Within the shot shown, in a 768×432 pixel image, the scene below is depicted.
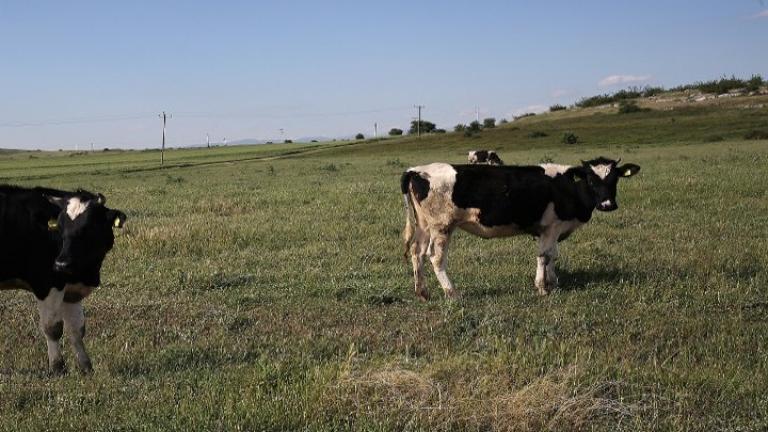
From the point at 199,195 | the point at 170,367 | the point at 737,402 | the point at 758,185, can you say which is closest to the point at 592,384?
the point at 737,402

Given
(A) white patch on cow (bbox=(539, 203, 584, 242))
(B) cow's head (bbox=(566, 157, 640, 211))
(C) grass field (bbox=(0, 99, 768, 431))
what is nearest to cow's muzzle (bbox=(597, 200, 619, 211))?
(B) cow's head (bbox=(566, 157, 640, 211))

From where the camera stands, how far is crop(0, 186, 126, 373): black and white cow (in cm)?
736

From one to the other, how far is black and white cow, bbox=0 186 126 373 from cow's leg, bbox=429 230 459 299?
4.39 metres

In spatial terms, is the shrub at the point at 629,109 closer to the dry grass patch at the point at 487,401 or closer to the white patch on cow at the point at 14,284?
the white patch on cow at the point at 14,284

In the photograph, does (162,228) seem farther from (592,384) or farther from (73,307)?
(592,384)

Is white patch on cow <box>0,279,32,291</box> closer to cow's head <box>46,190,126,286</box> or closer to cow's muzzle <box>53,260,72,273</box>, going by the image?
cow's head <box>46,190,126,286</box>

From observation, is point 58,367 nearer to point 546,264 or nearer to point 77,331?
point 77,331

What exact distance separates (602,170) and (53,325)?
27.0 feet

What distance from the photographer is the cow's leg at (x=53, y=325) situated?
7.27 m

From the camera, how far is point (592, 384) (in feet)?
18.3

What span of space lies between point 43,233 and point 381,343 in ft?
12.2

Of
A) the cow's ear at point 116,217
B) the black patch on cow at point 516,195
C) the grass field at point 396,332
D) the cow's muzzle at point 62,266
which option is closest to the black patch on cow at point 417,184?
the black patch on cow at point 516,195

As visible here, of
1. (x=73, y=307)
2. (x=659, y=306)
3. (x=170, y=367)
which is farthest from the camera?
(x=659, y=306)

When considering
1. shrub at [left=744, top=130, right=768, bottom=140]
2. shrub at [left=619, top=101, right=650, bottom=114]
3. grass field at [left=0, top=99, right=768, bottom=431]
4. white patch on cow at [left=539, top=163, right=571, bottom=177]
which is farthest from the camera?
shrub at [left=619, top=101, right=650, bottom=114]
